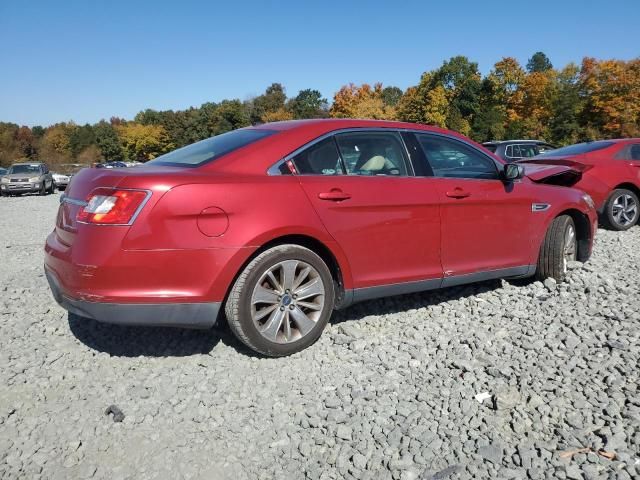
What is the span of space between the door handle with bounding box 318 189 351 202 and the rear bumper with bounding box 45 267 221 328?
38.8 inches

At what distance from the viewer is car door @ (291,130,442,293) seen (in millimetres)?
3668

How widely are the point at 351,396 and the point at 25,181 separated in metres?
25.0

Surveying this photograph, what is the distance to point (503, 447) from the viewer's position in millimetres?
2551

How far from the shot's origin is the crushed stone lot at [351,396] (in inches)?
98.7

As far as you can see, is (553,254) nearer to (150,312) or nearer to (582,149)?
(150,312)

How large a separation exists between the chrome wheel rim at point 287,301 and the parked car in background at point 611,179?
18.9 ft

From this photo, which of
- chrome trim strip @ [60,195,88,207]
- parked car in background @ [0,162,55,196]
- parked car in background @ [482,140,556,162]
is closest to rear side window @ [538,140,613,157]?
parked car in background @ [482,140,556,162]

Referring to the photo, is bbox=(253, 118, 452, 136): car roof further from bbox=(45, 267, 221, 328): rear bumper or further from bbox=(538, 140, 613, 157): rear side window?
bbox=(538, 140, 613, 157): rear side window

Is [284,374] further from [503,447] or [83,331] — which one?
[83,331]

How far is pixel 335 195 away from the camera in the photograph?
365 centimetres

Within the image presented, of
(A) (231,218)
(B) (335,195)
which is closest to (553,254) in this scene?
(B) (335,195)

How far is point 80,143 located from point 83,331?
99.8 m

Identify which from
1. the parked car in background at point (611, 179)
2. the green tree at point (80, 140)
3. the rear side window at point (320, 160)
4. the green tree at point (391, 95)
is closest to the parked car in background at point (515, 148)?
the parked car in background at point (611, 179)

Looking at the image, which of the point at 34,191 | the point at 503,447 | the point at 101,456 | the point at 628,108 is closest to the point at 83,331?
the point at 101,456
